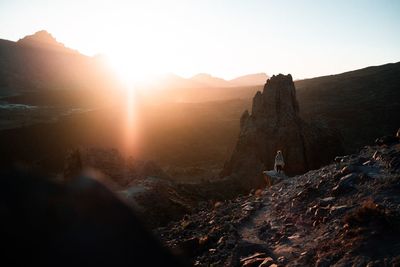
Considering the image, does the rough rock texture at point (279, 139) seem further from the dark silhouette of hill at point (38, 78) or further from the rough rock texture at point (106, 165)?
the dark silhouette of hill at point (38, 78)

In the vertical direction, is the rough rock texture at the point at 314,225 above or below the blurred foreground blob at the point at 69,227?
below

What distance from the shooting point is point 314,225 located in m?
13.8

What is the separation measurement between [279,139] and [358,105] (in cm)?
4626

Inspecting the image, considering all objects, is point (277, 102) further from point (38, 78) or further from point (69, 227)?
point (38, 78)

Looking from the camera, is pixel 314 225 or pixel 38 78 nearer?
pixel 314 225

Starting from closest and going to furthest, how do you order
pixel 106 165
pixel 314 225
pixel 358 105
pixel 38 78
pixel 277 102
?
pixel 314 225, pixel 106 165, pixel 277 102, pixel 358 105, pixel 38 78

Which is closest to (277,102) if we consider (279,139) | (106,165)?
(279,139)

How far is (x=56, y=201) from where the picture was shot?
6.39 meters

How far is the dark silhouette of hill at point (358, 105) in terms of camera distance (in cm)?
6962

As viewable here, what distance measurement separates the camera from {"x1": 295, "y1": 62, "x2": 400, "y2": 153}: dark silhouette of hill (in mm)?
69625

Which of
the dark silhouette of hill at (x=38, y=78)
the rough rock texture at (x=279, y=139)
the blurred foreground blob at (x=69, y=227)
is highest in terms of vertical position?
the dark silhouette of hill at (x=38, y=78)

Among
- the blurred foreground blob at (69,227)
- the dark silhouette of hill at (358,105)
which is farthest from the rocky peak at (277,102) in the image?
the blurred foreground blob at (69,227)

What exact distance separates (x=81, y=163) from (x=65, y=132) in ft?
163

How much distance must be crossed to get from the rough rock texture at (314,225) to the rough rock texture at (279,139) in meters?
24.8
